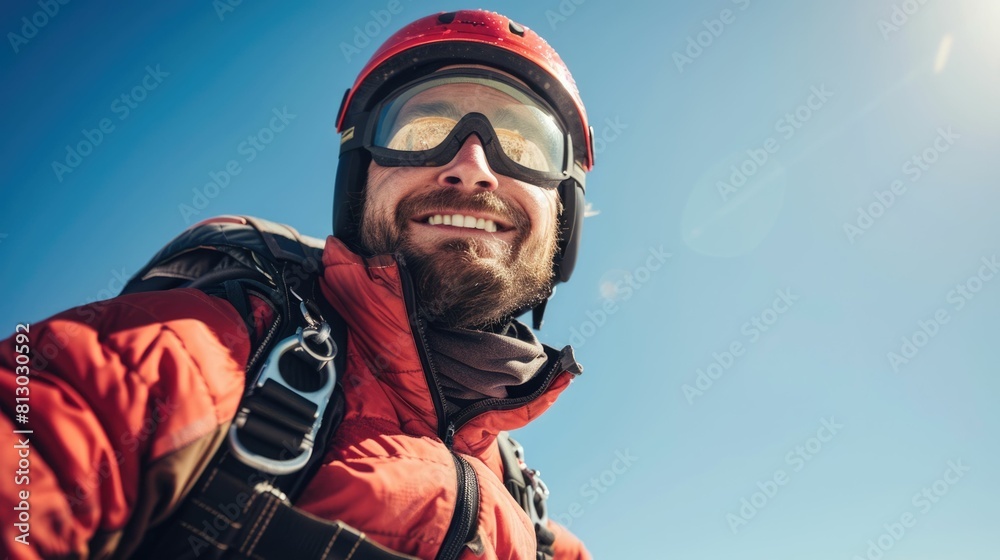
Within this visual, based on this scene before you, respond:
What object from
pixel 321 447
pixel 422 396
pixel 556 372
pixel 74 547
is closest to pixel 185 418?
pixel 74 547

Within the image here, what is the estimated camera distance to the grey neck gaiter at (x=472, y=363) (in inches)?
82.5

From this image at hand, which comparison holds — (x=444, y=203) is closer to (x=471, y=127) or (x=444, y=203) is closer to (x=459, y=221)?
(x=459, y=221)

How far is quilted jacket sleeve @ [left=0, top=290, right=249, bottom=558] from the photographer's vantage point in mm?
998

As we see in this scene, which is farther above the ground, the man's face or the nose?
the nose

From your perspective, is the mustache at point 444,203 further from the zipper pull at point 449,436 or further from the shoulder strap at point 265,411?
the zipper pull at point 449,436

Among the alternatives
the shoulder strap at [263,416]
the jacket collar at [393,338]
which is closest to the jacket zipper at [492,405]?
the jacket collar at [393,338]

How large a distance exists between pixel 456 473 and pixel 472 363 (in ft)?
1.61

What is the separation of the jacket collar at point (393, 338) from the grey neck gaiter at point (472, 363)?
0.23 ft

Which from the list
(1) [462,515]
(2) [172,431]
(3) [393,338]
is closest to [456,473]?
(1) [462,515]

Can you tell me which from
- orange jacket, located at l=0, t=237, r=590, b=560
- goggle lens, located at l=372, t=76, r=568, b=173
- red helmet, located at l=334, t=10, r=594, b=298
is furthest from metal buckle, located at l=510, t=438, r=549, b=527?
goggle lens, located at l=372, t=76, r=568, b=173

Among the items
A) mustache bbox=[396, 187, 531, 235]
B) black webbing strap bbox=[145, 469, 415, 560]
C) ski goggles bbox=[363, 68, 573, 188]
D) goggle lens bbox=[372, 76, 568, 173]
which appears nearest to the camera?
black webbing strap bbox=[145, 469, 415, 560]

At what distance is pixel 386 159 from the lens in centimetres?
255

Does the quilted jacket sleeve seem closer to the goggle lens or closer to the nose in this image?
the nose

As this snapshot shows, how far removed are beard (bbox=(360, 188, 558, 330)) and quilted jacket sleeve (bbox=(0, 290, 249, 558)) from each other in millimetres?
963
